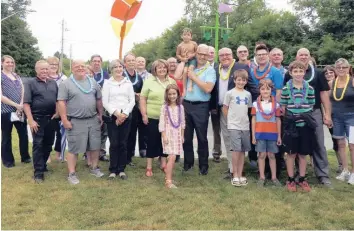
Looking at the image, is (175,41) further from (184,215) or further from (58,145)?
(184,215)

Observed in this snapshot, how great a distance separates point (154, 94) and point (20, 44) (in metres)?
36.5

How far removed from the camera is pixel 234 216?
14.5 ft

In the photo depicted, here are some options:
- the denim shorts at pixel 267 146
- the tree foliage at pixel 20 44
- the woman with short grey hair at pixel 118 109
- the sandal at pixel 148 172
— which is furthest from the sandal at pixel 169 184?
the tree foliage at pixel 20 44

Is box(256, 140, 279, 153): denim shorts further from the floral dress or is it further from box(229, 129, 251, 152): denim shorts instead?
the floral dress

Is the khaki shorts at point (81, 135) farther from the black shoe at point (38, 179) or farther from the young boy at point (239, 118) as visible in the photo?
the young boy at point (239, 118)

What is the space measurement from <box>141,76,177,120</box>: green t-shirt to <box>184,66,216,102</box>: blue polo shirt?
389 mm

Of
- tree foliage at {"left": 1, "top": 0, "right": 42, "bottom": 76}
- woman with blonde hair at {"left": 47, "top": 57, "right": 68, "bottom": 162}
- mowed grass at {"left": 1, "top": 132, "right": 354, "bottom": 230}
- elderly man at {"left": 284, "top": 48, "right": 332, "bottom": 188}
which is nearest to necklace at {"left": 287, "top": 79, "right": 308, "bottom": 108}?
elderly man at {"left": 284, "top": 48, "right": 332, "bottom": 188}

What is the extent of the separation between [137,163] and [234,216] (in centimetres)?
288

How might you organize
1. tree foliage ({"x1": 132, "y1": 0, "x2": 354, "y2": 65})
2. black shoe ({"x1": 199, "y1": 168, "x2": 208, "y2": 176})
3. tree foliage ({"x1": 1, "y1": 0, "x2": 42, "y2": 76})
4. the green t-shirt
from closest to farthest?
the green t-shirt < black shoe ({"x1": 199, "y1": 168, "x2": 208, "y2": 176}) < tree foliage ({"x1": 132, "y1": 0, "x2": 354, "y2": 65}) < tree foliage ({"x1": 1, "y1": 0, "x2": 42, "y2": 76})

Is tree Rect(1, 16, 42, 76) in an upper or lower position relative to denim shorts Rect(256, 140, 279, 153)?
upper

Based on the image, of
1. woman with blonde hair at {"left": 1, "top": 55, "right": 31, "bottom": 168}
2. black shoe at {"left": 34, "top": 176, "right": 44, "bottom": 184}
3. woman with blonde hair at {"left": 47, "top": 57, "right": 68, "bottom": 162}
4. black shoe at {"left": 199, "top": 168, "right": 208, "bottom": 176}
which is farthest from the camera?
woman with blonde hair at {"left": 47, "top": 57, "right": 68, "bottom": 162}

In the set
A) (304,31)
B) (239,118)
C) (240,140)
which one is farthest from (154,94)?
(304,31)

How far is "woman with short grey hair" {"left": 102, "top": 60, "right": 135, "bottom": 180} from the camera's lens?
580cm

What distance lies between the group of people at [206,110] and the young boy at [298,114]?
0.5 inches
